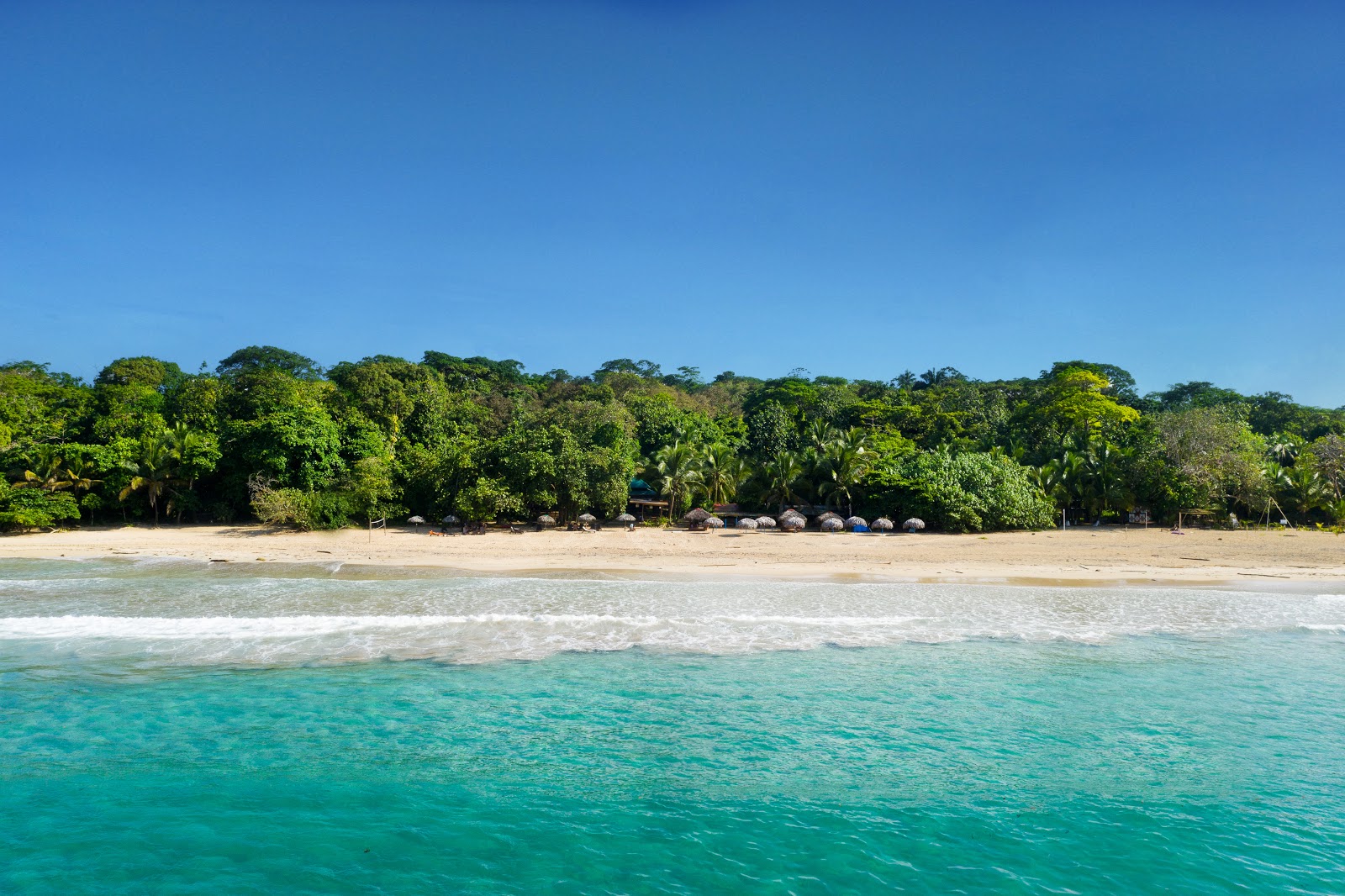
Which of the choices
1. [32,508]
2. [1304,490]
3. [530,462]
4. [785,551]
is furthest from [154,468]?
[1304,490]

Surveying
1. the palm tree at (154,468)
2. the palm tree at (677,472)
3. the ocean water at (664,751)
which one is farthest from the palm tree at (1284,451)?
the palm tree at (154,468)

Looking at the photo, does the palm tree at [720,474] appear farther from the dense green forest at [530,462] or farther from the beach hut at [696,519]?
the beach hut at [696,519]

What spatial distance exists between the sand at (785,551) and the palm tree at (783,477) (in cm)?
414

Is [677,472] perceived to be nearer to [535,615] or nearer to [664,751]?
[535,615]

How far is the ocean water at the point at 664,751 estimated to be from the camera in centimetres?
669

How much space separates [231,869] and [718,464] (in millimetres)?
29660

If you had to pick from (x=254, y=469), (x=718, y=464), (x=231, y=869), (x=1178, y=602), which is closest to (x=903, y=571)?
(x=1178, y=602)

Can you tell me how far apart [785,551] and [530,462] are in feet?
36.1

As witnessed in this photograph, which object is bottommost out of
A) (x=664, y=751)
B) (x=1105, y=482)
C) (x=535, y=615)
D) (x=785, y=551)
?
(x=664, y=751)

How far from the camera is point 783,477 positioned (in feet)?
115

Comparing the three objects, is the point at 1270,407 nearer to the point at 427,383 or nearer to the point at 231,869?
the point at 427,383

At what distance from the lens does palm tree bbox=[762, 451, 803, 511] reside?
34.9 metres

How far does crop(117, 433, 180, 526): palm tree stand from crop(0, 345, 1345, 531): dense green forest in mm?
66

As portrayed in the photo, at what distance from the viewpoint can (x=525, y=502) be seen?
31.6m
